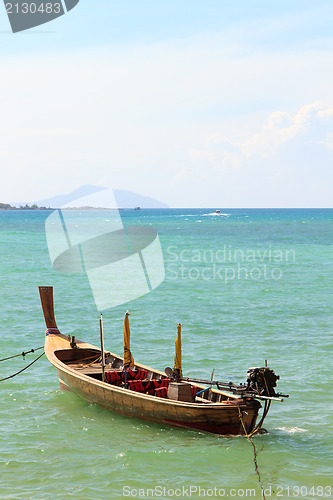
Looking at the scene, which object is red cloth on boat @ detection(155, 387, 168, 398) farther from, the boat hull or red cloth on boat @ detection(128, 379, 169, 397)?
the boat hull

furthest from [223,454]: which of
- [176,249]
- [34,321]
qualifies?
[176,249]

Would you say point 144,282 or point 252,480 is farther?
point 144,282

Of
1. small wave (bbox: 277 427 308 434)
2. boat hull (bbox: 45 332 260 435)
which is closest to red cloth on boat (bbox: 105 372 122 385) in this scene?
boat hull (bbox: 45 332 260 435)

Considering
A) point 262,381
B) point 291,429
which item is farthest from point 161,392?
point 291,429

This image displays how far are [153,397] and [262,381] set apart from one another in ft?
10.7

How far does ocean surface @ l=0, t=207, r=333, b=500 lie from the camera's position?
1527 centimetres

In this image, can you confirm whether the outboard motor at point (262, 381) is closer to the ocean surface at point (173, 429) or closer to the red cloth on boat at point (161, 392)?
the ocean surface at point (173, 429)

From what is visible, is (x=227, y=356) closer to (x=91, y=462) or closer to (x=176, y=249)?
(x=91, y=462)

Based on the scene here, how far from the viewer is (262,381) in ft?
57.1

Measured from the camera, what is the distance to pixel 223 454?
16.6 meters

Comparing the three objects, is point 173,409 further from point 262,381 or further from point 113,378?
point 113,378

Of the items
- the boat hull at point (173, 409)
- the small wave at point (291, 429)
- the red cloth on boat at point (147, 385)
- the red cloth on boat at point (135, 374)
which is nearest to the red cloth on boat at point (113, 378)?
the red cloth on boat at point (135, 374)

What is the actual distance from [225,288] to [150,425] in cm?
3072

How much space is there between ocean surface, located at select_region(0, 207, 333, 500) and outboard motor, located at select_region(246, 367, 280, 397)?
1.45 metres
